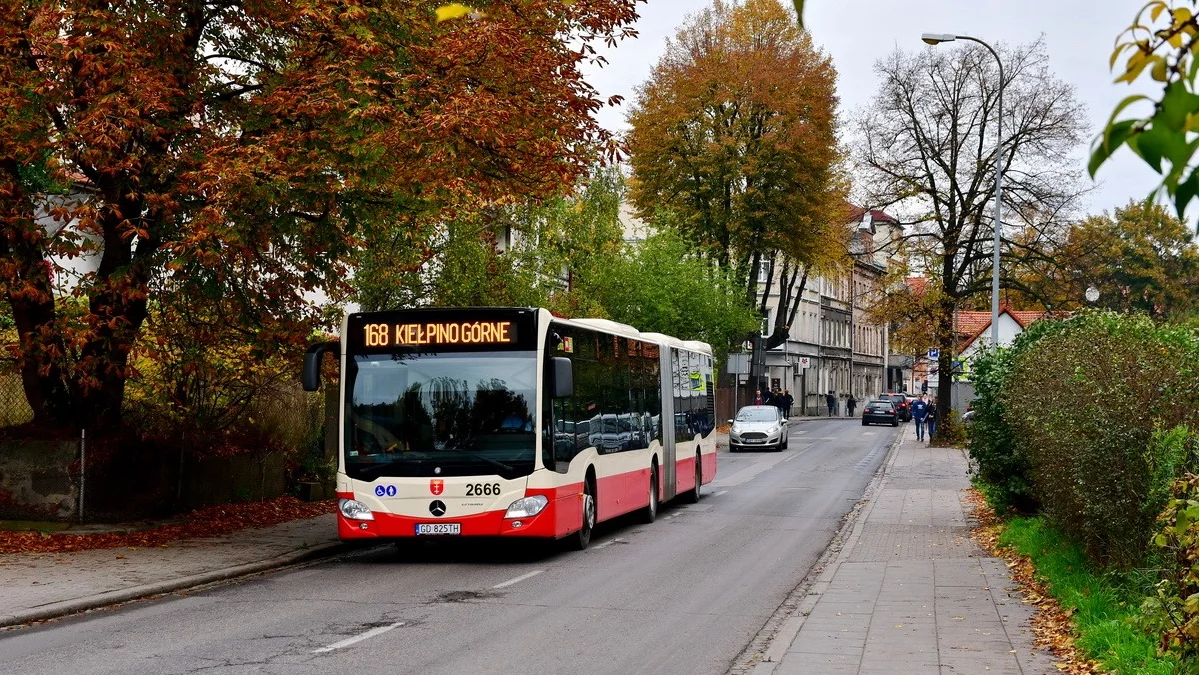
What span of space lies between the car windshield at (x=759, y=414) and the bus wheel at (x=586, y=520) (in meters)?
30.3

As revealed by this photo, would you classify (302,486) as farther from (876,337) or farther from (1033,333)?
(876,337)

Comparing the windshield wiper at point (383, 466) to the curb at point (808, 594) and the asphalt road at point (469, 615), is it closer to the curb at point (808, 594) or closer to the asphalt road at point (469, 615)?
the asphalt road at point (469, 615)

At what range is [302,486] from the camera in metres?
23.6

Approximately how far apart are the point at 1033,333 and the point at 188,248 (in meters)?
11.4

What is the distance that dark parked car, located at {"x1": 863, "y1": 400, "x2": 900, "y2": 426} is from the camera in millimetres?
75125

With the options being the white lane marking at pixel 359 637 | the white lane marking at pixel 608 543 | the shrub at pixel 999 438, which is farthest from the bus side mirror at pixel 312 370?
the shrub at pixel 999 438

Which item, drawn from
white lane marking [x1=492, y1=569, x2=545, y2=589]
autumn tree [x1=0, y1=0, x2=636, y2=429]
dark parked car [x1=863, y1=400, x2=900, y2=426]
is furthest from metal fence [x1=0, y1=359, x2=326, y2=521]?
dark parked car [x1=863, y1=400, x2=900, y2=426]

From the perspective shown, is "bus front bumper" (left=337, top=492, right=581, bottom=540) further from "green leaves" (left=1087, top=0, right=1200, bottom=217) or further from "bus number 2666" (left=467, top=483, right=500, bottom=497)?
"green leaves" (left=1087, top=0, right=1200, bottom=217)

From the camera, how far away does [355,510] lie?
16.0 metres

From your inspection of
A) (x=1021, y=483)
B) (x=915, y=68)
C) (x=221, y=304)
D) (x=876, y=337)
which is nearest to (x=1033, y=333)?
(x=1021, y=483)

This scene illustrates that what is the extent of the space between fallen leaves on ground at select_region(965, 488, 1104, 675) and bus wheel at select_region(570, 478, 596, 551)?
4.95m

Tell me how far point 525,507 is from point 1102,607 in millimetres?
7153

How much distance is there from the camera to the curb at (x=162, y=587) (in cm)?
1168

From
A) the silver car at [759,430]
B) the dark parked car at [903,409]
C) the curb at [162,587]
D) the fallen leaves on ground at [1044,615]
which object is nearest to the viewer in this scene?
the fallen leaves on ground at [1044,615]
